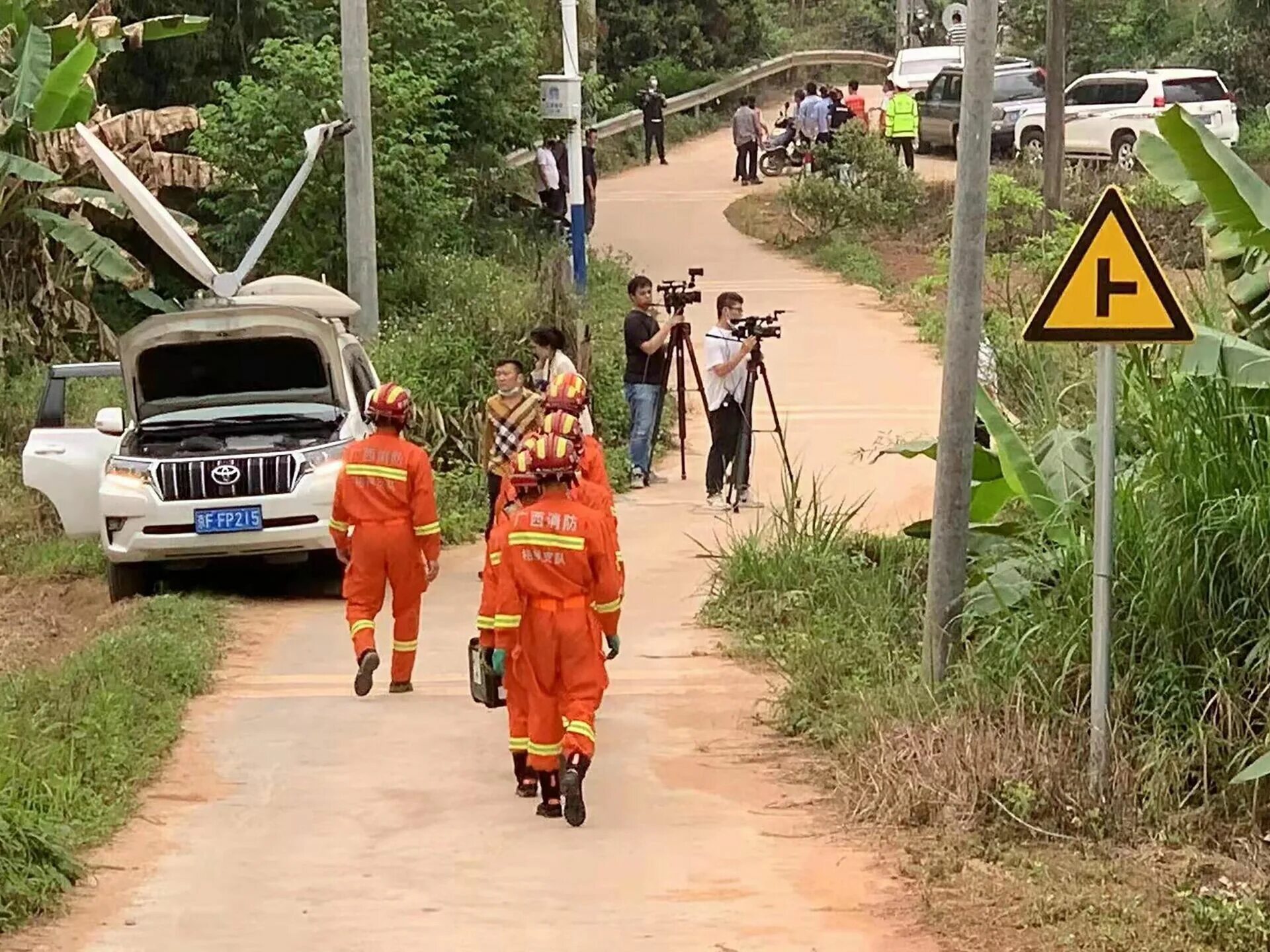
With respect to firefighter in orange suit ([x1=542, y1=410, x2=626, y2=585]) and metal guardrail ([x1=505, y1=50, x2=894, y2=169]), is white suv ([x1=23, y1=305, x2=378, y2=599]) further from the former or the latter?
metal guardrail ([x1=505, y1=50, x2=894, y2=169])

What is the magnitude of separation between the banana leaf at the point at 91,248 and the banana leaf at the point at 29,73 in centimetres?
115

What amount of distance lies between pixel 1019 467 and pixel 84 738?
4531 mm

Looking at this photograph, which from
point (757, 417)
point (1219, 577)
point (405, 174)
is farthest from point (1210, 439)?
point (405, 174)

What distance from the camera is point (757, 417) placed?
1978cm

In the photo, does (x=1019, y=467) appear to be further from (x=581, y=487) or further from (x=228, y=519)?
(x=228, y=519)

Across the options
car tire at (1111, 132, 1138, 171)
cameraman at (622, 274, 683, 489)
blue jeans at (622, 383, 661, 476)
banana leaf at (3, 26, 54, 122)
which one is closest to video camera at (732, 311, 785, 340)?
cameraman at (622, 274, 683, 489)

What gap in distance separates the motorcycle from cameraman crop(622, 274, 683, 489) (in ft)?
70.8

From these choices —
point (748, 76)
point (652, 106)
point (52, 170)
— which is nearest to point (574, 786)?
point (52, 170)

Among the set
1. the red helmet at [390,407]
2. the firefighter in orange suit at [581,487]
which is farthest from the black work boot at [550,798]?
the red helmet at [390,407]

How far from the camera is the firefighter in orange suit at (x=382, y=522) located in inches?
401

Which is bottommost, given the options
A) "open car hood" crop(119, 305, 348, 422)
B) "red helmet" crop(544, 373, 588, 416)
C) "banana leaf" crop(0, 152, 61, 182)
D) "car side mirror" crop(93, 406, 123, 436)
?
"car side mirror" crop(93, 406, 123, 436)

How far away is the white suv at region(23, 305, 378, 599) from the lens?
13.0 m

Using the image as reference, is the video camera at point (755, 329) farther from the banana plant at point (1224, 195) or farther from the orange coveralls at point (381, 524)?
the orange coveralls at point (381, 524)

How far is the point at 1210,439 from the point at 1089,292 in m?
1.40
